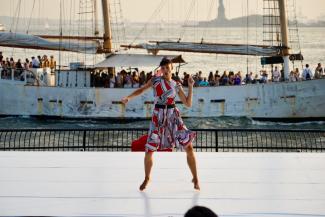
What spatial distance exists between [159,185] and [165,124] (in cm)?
72

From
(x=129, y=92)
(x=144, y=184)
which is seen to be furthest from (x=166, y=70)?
(x=129, y=92)

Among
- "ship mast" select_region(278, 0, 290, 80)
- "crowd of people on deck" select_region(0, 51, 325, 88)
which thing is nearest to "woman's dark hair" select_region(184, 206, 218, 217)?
"crowd of people on deck" select_region(0, 51, 325, 88)

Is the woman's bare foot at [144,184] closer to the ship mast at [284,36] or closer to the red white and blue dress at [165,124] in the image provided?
the red white and blue dress at [165,124]

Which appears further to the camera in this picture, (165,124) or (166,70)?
(165,124)

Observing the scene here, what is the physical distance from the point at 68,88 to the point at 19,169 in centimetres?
3324

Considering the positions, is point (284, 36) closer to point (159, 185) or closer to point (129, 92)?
point (129, 92)

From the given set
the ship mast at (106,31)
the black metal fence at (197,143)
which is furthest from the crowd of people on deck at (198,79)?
the black metal fence at (197,143)

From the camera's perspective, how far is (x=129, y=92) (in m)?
41.1

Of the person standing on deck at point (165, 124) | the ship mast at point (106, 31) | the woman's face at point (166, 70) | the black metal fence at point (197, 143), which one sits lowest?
the black metal fence at point (197, 143)

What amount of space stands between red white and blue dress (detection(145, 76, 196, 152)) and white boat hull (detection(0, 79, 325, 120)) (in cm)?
3234

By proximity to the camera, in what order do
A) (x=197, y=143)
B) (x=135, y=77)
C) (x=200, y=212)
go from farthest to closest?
(x=135, y=77)
(x=197, y=143)
(x=200, y=212)

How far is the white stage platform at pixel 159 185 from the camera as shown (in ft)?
25.0

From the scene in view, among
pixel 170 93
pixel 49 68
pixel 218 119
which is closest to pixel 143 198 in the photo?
pixel 170 93

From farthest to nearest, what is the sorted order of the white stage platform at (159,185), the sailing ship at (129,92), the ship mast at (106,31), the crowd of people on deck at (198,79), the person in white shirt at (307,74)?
1. the ship mast at (106,31)
2. the person in white shirt at (307,74)
3. the sailing ship at (129,92)
4. the crowd of people on deck at (198,79)
5. the white stage platform at (159,185)
